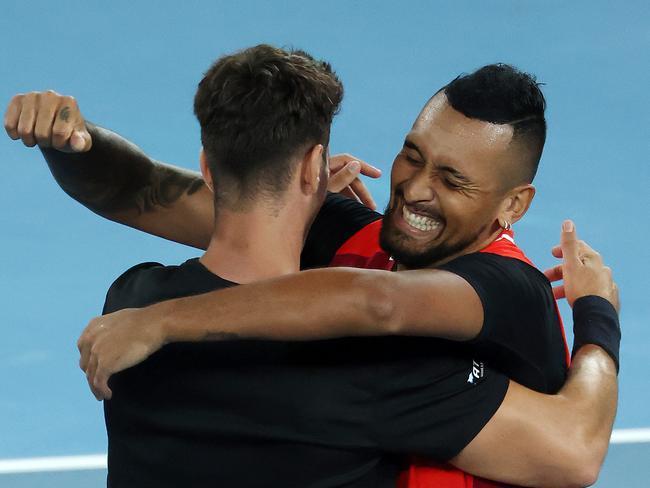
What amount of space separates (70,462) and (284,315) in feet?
13.4

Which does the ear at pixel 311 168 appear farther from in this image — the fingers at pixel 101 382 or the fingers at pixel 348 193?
the fingers at pixel 348 193

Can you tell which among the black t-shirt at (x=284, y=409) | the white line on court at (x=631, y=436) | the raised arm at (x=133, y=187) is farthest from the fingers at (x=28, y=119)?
the white line on court at (x=631, y=436)

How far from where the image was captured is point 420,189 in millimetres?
2842

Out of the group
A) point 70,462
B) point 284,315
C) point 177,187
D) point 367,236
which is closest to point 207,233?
point 177,187

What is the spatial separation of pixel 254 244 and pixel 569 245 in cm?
99

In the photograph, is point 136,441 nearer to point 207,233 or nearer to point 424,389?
point 424,389

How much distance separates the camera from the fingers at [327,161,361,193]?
3387mm

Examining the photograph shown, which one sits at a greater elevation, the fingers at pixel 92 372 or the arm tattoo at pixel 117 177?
the arm tattoo at pixel 117 177

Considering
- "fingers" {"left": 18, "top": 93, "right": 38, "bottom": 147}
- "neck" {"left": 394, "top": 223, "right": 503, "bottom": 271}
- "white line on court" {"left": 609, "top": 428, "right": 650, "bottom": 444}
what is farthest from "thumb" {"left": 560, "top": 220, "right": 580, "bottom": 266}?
"white line on court" {"left": 609, "top": 428, "right": 650, "bottom": 444}

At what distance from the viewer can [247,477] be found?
2.21m

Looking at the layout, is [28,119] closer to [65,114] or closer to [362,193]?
[65,114]

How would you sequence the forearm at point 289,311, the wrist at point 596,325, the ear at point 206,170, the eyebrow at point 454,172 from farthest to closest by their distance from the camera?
the eyebrow at point 454,172 → the wrist at point 596,325 → the ear at point 206,170 → the forearm at point 289,311

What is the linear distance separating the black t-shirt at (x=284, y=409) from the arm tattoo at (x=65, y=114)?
44 cm

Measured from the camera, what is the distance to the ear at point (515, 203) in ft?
9.63
